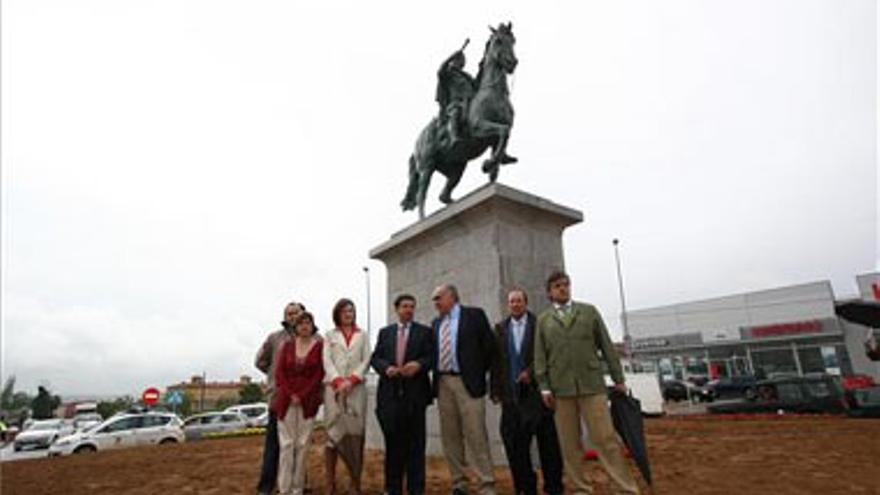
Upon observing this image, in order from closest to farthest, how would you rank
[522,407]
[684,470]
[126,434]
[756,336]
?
[522,407] < [684,470] < [126,434] < [756,336]

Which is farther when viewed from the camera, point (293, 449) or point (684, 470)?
point (684, 470)

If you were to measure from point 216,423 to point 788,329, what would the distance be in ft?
102

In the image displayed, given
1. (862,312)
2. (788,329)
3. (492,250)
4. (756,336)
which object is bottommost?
(862,312)

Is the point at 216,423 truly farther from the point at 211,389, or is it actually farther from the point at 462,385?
the point at 211,389

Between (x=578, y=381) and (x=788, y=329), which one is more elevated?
(x=788, y=329)

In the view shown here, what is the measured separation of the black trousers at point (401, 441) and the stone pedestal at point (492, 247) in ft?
6.18

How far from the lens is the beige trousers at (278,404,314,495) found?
14.3 feet

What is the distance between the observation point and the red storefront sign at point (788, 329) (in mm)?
29750

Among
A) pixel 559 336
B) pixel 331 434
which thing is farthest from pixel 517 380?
pixel 331 434

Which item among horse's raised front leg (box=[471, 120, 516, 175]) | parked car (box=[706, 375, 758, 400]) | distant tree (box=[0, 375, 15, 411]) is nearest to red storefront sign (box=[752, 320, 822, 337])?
parked car (box=[706, 375, 758, 400])

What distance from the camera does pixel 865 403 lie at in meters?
12.4

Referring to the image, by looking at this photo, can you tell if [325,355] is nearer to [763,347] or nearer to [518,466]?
[518,466]

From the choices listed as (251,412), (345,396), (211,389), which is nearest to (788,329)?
(251,412)

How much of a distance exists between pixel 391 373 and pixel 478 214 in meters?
2.68
